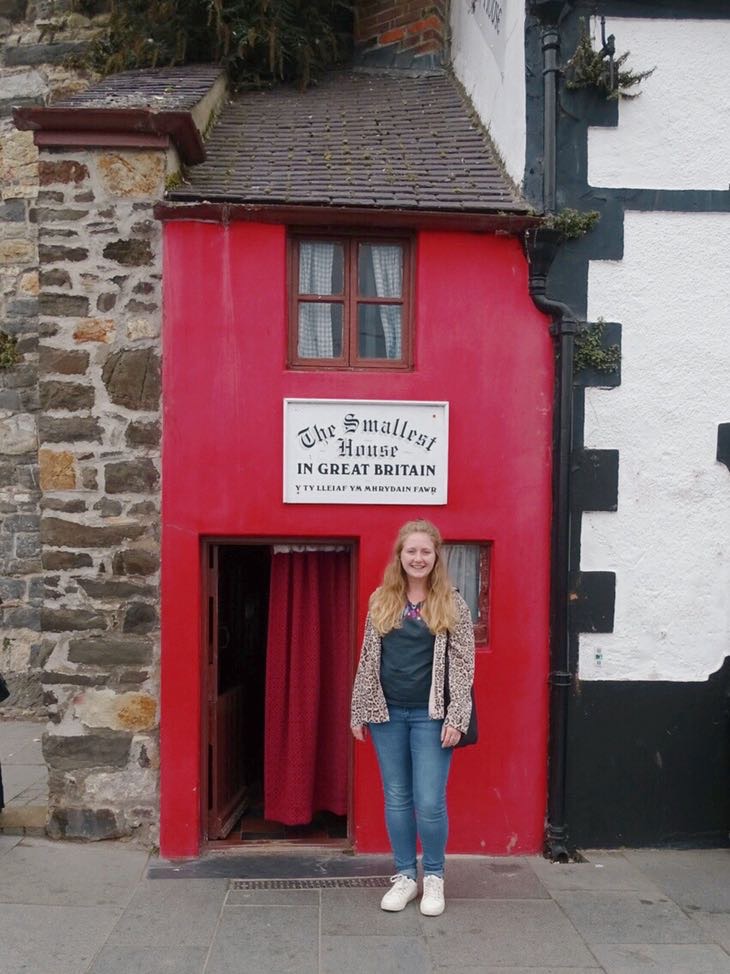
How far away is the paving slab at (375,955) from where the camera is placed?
4082 millimetres

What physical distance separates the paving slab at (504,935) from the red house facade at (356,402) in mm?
782

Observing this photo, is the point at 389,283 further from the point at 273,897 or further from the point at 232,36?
the point at 273,897

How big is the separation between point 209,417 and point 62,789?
2.41 meters

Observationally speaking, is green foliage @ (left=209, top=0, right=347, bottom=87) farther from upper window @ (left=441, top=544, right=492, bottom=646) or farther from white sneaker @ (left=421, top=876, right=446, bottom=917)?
white sneaker @ (left=421, top=876, right=446, bottom=917)

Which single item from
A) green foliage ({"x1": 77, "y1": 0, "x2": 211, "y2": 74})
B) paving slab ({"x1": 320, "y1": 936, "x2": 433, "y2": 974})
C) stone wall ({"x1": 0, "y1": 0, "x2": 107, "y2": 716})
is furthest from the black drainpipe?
stone wall ({"x1": 0, "y1": 0, "x2": 107, "y2": 716})

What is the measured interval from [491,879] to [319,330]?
341 centimetres

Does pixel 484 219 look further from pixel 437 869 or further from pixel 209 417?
pixel 437 869

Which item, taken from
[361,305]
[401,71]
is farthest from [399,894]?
[401,71]

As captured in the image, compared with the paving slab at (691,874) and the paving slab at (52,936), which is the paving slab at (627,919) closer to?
the paving slab at (691,874)

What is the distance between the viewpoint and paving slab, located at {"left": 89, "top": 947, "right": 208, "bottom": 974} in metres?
4.04

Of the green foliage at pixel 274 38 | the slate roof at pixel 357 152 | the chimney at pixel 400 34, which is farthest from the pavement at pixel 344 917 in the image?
the chimney at pixel 400 34

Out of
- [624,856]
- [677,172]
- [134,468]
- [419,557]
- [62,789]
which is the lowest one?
[624,856]

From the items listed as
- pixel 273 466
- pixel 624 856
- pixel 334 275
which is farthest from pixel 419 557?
pixel 624 856

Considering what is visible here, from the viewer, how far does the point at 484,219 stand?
5465 mm
